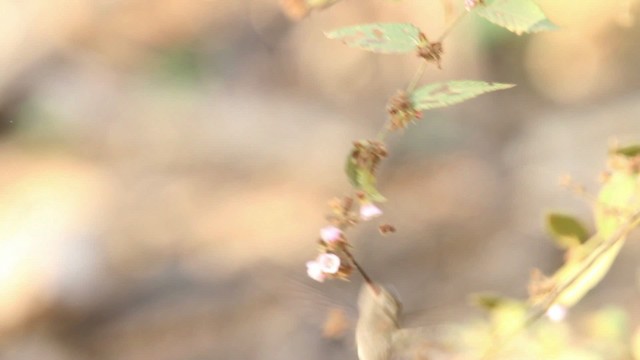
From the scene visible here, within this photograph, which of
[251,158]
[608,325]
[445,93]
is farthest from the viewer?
[251,158]

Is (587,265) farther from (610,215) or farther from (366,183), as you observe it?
(366,183)

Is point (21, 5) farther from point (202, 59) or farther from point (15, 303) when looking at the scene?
point (15, 303)

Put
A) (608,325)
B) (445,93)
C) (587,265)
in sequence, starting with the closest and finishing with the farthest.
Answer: (445,93), (587,265), (608,325)

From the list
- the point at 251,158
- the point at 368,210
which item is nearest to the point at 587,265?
the point at 368,210

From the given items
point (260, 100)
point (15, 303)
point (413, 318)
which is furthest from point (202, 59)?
point (413, 318)

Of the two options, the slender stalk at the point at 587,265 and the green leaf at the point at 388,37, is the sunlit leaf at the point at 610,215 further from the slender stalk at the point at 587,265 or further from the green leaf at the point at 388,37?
the green leaf at the point at 388,37

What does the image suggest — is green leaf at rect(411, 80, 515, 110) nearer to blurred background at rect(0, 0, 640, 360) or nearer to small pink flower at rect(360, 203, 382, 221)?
small pink flower at rect(360, 203, 382, 221)

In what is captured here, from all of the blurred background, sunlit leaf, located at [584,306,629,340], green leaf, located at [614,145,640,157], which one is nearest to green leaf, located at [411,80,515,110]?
green leaf, located at [614,145,640,157]
